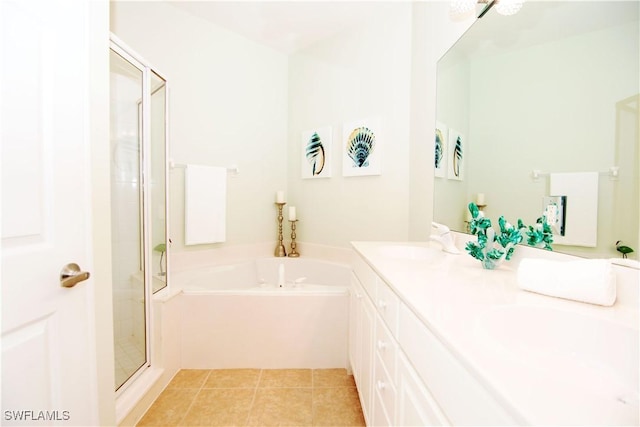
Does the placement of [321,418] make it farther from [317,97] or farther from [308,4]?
[308,4]

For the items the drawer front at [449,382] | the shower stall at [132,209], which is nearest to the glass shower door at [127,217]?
the shower stall at [132,209]

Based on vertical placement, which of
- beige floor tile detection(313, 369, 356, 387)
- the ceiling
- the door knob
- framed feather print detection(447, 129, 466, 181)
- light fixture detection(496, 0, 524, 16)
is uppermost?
the ceiling

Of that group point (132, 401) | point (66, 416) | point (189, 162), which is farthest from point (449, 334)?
point (189, 162)

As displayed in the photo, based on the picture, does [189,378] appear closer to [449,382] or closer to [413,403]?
[413,403]

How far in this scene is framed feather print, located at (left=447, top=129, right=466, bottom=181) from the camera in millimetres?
1312

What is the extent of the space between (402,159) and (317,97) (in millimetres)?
1069

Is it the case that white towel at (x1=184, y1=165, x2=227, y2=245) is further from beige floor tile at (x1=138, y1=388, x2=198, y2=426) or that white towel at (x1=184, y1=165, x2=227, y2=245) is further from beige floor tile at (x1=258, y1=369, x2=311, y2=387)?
beige floor tile at (x1=258, y1=369, x2=311, y2=387)

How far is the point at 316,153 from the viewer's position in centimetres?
246

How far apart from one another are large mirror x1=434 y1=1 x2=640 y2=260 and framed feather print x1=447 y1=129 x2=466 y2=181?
21 mm

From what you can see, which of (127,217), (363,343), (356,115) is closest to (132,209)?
(127,217)

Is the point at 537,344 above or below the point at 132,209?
below

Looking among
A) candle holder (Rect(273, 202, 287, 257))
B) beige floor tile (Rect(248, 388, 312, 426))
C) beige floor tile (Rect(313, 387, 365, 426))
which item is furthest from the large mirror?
candle holder (Rect(273, 202, 287, 257))

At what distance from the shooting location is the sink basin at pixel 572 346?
0.45m

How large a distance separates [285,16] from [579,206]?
2395 mm
